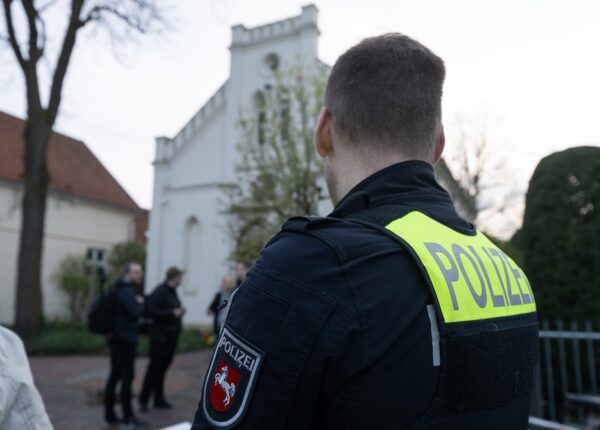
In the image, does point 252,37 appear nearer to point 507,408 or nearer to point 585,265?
point 585,265

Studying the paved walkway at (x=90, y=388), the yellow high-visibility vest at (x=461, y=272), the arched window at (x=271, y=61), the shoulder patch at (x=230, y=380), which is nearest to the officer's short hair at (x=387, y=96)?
the yellow high-visibility vest at (x=461, y=272)

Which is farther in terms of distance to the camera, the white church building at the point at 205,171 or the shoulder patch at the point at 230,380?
the white church building at the point at 205,171

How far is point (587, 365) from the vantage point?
17.5 feet

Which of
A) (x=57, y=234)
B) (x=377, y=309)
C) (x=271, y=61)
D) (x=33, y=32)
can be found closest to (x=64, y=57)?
(x=33, y=32)

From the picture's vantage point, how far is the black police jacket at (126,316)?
598 cm

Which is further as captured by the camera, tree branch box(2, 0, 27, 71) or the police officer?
tree branch box(2, 0, 27, 71)

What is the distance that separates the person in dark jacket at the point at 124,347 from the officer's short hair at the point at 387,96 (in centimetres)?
534

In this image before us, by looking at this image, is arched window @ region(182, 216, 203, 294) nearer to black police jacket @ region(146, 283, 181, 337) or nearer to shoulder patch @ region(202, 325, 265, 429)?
black police jacket @ region(146, 283, 181, 337)

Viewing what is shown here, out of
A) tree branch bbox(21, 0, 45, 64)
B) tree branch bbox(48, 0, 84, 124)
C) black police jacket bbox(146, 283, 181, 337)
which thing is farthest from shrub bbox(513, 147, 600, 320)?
tree branch bbox(21, 0, 45, 64)

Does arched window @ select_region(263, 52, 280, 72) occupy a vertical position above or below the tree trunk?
above

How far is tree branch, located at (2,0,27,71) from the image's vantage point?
12330 mm

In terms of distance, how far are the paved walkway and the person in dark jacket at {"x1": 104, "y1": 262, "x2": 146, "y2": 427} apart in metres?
0.38

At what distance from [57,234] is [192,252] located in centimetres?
791

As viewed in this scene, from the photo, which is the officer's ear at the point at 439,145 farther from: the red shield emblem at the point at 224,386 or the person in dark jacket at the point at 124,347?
the person in dark jacket at the point at 124,347
